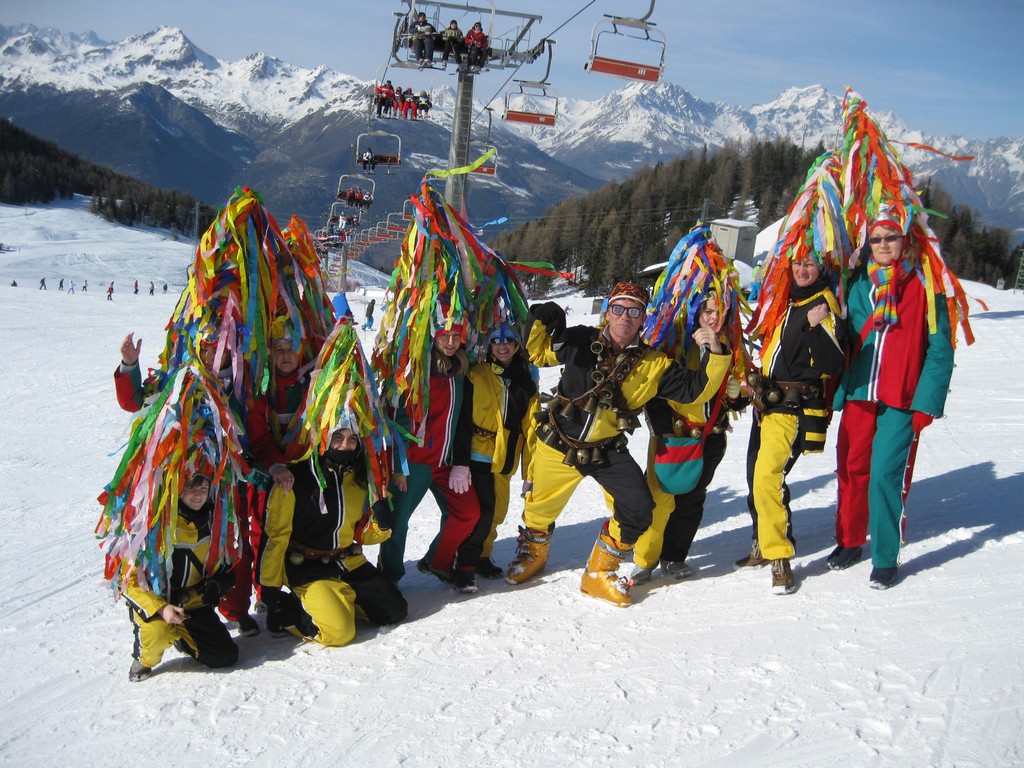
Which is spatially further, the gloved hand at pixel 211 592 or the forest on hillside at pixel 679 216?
the forest on hillside at pixel 679 216

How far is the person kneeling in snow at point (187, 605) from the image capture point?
3930mm

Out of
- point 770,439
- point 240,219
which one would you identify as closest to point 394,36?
Result: point 240,219

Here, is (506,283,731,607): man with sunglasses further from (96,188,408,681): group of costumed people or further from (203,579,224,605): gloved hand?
(203,579,224,605): gloved hand

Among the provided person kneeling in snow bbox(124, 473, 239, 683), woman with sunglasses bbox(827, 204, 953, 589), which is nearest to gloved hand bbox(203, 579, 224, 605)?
person kneeling in snow bbox(124, 473, 239, 683)

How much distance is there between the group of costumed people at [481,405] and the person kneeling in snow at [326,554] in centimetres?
1

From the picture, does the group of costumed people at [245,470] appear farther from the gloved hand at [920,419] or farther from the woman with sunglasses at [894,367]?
the gloved hand at [920,419]

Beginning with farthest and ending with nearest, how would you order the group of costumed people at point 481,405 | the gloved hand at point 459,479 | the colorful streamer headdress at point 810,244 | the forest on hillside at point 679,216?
the forest on hillside at point 679,216
the gloved hand at point 459,479
the colorful streamer headdress at point 810,244
the group of costumed people at point 481,405

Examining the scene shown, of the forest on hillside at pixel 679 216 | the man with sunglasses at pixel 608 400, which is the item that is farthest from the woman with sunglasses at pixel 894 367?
the forest on hillside at pixel 679 216

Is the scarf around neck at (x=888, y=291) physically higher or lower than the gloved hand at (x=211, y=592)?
higher

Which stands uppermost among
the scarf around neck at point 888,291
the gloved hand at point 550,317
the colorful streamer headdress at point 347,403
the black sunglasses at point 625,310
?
the scarf around neck at point 888,291

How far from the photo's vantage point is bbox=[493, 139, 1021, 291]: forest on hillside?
64.9 m

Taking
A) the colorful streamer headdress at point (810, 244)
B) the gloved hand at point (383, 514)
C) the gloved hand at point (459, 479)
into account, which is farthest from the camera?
the gloved hand at point (459, 479)

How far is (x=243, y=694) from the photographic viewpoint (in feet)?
12.0

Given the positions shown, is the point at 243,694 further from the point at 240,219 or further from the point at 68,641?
the point at 240,219
